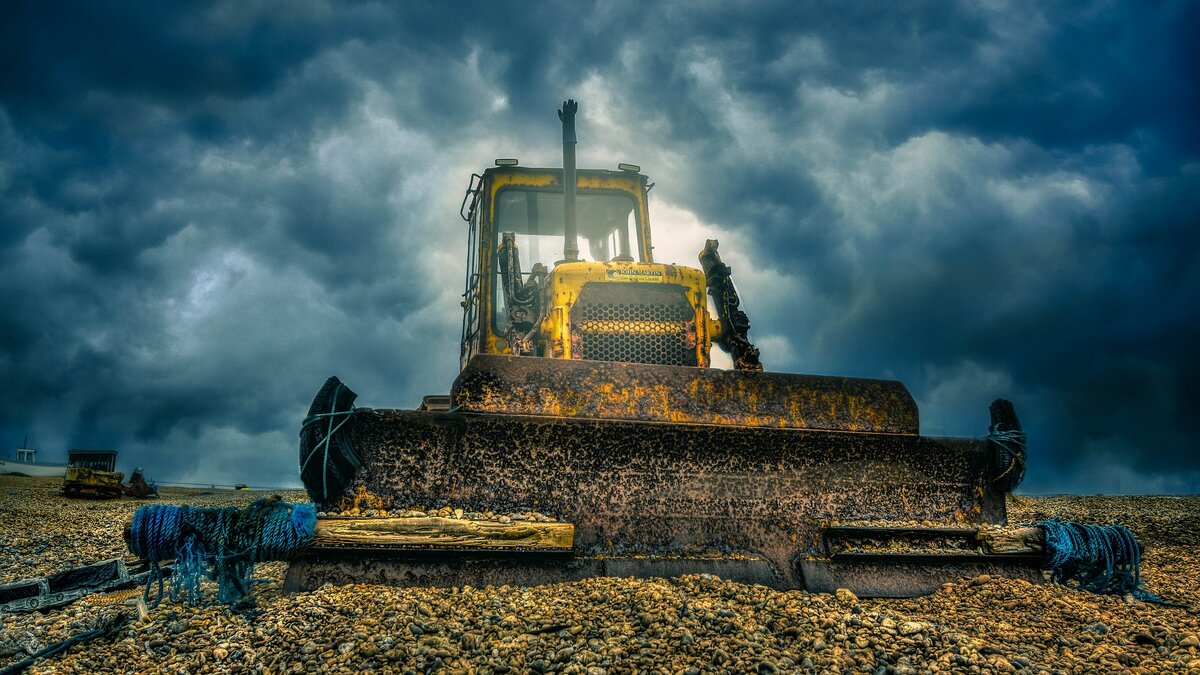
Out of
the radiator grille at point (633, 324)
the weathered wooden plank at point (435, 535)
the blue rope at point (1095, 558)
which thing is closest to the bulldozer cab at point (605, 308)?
the radiator grille at point (633, 324)

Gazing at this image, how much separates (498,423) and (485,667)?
1.32 metres

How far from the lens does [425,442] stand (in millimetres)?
3322

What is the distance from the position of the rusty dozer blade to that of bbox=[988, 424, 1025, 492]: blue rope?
0.84ft

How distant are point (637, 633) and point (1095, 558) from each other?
9.18 ft

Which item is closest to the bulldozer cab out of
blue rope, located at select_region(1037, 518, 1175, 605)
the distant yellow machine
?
blue rope, located at select_region(1037, 518, 1175, 605)

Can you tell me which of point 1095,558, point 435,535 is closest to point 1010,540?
point 1095,558

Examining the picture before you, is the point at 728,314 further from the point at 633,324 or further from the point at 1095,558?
the point at 1095,558

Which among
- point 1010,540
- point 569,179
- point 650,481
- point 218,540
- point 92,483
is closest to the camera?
point 218,540

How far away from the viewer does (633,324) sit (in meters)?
4.54

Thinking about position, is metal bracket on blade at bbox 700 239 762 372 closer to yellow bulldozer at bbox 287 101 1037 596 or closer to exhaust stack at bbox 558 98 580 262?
yellow bulldozer at bbox 287 101 1037 596

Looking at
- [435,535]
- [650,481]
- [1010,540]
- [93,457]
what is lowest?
[1010,540]

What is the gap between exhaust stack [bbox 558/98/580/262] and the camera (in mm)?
5227

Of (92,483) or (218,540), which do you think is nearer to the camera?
(218,540)

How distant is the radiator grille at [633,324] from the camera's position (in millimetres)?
4484
